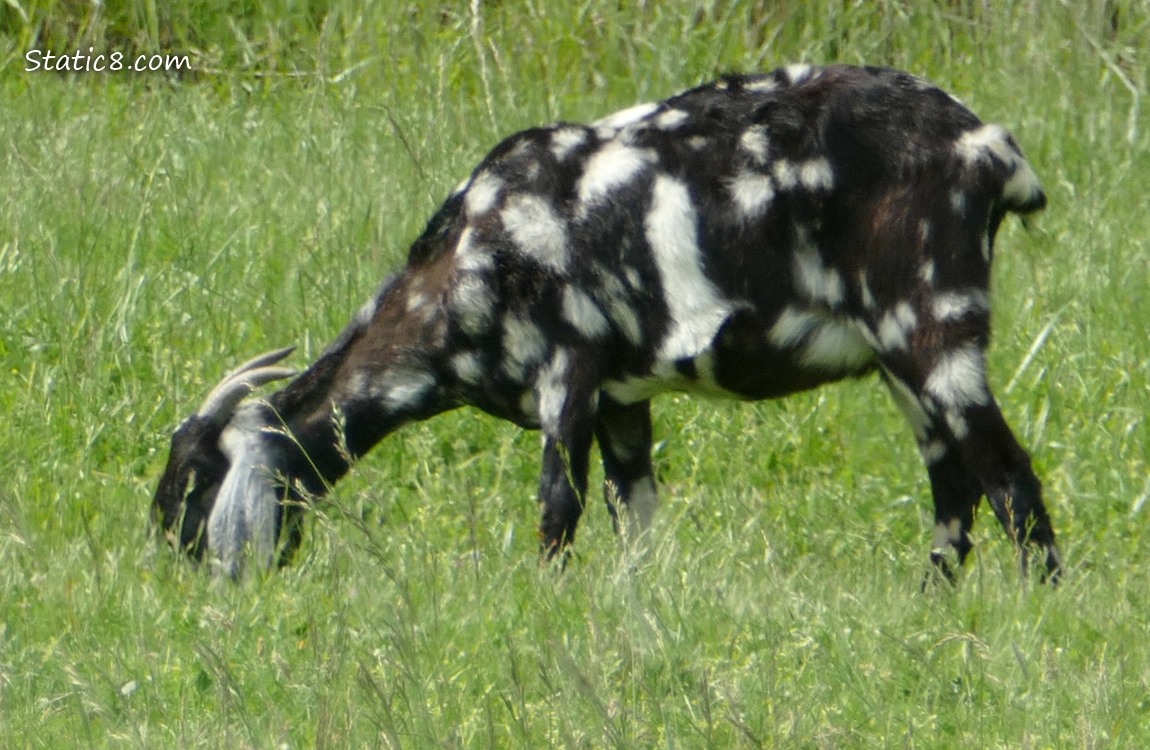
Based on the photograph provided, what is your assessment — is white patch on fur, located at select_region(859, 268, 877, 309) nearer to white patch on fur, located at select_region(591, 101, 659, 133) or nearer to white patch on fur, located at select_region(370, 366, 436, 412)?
white patch on fur, located at select_region(591, 101, 659, 133)

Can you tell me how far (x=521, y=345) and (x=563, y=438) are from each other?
0.29 m

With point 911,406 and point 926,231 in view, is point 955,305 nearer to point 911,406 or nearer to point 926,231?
point 926,231

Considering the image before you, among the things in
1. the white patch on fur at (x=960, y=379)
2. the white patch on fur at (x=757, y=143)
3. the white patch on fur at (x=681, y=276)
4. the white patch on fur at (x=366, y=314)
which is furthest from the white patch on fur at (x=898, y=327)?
the white patch on fur at (x=366, y=314)

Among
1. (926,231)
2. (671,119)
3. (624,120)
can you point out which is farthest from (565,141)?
(926,231)

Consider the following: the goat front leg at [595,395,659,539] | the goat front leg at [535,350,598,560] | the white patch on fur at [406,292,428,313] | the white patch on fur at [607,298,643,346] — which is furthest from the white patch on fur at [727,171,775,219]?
the white patch on fur at [406,292,428,313]

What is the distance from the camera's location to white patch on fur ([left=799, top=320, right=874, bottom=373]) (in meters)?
5.39

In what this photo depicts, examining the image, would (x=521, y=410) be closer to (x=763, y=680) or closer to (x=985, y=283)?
(x=985, y=283)

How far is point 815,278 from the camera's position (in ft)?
17.6

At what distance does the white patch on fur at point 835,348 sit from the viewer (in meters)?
5.39

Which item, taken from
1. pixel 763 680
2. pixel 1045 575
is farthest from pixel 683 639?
pixel 1045 575

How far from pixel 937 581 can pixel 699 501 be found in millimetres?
1241

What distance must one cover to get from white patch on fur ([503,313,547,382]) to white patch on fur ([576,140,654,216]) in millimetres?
342

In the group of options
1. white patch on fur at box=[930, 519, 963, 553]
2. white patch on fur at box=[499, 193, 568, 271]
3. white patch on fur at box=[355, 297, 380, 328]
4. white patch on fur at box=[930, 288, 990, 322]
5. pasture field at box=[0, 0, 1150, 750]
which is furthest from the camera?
white patch on fur at box=[355, 297, 380, 328]

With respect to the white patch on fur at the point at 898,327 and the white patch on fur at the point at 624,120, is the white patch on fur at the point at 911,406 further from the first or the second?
the white patch on fur at the point at 624,120
